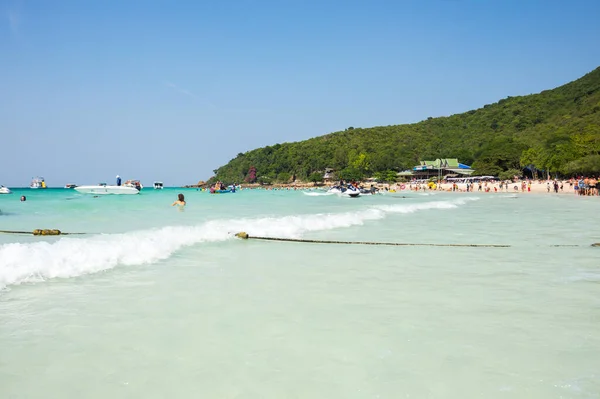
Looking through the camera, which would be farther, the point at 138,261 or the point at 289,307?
the point at 138,261

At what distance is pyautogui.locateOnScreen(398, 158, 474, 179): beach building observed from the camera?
10569cm

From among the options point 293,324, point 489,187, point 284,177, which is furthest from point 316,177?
point 293,324

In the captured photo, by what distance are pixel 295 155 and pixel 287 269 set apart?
16746 centimetres

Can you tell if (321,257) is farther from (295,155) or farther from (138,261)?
(295,155)

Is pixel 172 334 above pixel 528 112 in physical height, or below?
below

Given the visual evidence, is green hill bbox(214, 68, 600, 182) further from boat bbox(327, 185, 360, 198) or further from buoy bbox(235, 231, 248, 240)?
buoy bbox(235, 231, 248, 240)

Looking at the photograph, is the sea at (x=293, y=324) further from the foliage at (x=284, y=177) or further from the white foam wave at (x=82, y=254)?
the foliage at (x=284, y=177)

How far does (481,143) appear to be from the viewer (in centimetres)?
12975

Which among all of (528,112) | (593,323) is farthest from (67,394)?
(528,112)

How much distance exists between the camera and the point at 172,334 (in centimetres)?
458

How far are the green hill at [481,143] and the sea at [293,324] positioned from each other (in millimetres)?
69736

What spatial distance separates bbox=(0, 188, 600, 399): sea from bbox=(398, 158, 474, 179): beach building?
10080 centimetres

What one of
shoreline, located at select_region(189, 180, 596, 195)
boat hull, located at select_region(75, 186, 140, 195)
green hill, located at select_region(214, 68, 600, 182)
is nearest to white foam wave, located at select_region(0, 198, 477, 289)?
boat hull, located at select_region(75, 186, 140, 195)

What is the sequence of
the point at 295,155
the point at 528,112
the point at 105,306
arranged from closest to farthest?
the point at 105,306, the point at 528,112, the point at 295,155
